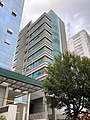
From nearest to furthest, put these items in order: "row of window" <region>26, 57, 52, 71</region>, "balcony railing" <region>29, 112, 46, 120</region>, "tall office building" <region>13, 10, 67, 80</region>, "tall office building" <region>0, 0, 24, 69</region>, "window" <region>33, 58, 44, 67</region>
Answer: "balcony railing" <region>29, 112, 46, 120</region>
"tall office building" <region>0, 0, 24, 69</region>
"row of window" <region>26, 57, 52, 71</region>
"window" <region>33, 58, 44, 67</region>
"tall office building" <region>13, 10, 67, 80</region>

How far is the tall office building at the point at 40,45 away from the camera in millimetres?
46281

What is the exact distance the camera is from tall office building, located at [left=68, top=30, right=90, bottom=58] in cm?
12406

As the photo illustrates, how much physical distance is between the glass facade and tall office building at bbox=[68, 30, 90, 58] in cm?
6692

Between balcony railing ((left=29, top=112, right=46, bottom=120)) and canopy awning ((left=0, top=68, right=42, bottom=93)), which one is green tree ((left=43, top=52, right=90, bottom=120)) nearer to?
canopy awning ((left=0, top=68, right=42, bottom=93))

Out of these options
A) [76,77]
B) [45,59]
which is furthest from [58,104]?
[45,59]

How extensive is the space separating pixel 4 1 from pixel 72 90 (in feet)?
122

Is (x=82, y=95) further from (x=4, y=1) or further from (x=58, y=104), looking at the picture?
(x=4, y=1)

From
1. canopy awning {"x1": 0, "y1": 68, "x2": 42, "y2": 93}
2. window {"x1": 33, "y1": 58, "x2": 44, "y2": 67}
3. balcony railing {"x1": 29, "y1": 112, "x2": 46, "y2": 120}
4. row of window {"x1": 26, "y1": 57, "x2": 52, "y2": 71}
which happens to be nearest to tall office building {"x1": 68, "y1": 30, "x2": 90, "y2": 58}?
row of window {"x1": 26, "y1": 57, "x2": 52, "y2": 71}

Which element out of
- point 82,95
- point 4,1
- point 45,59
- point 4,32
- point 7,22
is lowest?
point 82,95

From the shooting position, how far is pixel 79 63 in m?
17.7

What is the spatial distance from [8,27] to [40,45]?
38.3 ft

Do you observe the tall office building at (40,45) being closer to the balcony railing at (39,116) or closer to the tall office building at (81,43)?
the balcony railing at (39,116)

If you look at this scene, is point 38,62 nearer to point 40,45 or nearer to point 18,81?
point 40,45

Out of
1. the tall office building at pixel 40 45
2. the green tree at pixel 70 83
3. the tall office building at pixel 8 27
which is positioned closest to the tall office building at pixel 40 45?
the tall office building at pixel 40 45
